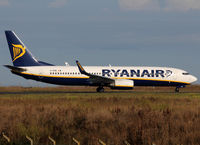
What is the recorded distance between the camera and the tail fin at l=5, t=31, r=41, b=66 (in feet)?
157

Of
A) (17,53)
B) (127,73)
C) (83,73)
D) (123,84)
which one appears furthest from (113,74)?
(17,53)

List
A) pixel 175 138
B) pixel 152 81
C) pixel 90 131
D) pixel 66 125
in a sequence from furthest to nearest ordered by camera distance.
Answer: pixel 152 81 < pixel 66 125 < pixel 90 131 < pixel 175 138

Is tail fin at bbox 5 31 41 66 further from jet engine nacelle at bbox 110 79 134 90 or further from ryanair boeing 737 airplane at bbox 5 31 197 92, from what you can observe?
jet engine nacelle at bbox 110 79 134 90

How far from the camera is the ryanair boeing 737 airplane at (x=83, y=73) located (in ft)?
152

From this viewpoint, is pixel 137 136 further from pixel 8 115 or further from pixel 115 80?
pixel 115 80

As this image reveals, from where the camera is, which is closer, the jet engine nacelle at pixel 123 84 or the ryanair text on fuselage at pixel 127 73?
the jet engine nacelle at pixel 123 84

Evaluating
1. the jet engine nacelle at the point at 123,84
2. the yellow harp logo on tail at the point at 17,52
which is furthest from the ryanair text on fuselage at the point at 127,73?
the yellow harp logo on tail at the point at 17,52

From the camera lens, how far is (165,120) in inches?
622

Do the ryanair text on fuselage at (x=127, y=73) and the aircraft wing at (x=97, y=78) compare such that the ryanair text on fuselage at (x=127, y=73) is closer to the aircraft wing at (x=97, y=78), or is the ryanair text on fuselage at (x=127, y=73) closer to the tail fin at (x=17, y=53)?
the aircraft wing at (x=97, y=78)

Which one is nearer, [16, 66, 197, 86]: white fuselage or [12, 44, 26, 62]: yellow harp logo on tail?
[16, 66, 197, 86]: white fuselage

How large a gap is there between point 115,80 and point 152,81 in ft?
20.3

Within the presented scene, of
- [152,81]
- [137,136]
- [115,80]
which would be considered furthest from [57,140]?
[152,81]

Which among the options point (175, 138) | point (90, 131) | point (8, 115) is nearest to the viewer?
point (175, 138)

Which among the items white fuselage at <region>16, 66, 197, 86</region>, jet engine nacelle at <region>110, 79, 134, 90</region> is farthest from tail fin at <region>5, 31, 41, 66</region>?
jet engine nacelle at <region>110, 79, 134, 90</region>
